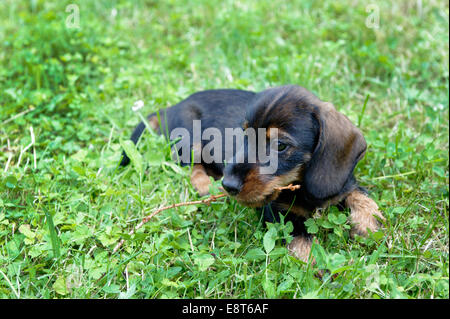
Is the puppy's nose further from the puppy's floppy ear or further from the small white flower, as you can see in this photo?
the small white flower

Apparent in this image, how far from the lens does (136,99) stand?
4973 millimetres

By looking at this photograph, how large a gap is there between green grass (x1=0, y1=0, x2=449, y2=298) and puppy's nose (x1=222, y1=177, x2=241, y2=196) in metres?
0.32

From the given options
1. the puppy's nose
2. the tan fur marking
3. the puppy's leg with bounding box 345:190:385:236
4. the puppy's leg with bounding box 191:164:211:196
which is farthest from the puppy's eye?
the puppy's leg with bounding box 191:164:211:196

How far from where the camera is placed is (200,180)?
3.98 meters

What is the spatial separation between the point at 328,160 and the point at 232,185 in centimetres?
61

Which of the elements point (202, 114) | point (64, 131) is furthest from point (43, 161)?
point (202, 114)

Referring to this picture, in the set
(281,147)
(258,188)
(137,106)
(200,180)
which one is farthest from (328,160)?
(137,106)

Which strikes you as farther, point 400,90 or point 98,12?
point 98,12

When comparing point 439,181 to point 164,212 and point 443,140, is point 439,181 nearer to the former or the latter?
point 443,140

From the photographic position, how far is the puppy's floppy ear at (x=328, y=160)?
308 centimetres

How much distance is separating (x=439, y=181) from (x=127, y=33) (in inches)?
158

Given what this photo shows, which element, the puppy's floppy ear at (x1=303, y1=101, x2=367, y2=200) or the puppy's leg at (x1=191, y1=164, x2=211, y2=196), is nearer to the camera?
the puppy's floppy ear at (x1=303, y1=101, x2=367, y2=200)

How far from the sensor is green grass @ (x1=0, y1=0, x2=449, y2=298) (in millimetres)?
2930

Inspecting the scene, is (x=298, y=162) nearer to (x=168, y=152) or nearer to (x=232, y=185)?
(x=232, y=185)
